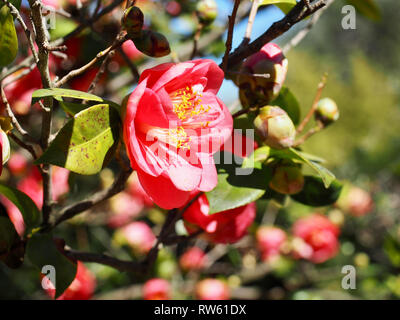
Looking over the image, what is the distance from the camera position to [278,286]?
197 centimetres

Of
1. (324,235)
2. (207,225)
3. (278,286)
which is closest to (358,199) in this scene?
(324,235)

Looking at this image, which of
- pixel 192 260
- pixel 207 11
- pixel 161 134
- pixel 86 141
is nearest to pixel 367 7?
pixel 207 11

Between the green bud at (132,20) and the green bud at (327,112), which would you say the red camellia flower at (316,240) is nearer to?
the green bud at (327,112)

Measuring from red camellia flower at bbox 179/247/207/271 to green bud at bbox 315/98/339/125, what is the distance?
100cm

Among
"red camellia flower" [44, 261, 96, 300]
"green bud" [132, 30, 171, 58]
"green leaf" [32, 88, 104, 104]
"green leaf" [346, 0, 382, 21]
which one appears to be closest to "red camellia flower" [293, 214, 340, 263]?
"green leaf" [346, 0, 382, 21]

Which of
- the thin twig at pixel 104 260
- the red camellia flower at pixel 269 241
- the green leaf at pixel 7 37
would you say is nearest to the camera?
the green leaf at pixel 7 37

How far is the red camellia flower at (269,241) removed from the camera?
5.53 feet

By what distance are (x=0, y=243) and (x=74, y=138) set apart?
0.85 feet

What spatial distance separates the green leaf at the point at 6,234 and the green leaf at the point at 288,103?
0.47 metres

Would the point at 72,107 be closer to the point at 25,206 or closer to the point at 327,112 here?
the point at 25,206

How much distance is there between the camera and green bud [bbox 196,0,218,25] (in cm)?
89

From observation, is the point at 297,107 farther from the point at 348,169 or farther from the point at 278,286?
the point at 348,169

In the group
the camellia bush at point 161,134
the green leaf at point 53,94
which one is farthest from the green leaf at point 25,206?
the green leaf at point 53,94

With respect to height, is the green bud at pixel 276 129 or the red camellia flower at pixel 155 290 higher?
the green bud at pixel 276 129
